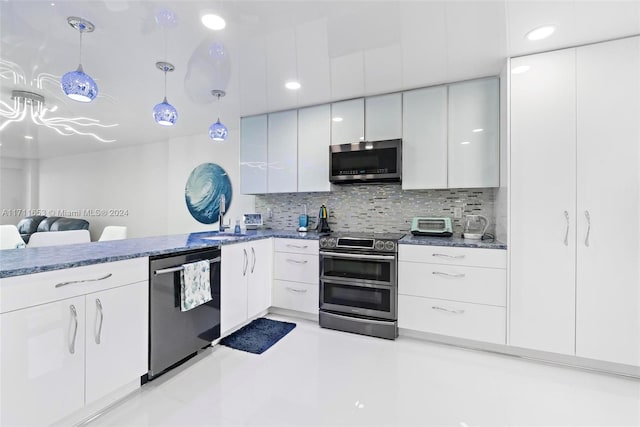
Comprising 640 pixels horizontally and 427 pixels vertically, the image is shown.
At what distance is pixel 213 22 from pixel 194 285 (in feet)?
5.84

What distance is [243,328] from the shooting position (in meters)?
2.71

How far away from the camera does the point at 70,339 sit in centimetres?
131

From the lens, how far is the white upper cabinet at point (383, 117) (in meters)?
2.83

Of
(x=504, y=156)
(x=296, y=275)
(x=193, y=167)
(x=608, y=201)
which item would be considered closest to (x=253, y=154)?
(x=193, y=167)

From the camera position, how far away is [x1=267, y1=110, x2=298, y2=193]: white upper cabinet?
333 cm

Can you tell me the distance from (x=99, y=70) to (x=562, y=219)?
3.96m

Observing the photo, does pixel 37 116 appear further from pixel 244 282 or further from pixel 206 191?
pixel 244 282

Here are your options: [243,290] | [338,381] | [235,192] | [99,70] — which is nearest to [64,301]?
[243,290]

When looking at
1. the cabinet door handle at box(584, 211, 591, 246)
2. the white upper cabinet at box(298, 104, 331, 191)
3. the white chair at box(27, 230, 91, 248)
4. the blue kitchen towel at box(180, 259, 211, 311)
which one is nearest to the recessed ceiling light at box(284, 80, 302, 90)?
the white upper cabinet at box(298, 104, 331, 191)

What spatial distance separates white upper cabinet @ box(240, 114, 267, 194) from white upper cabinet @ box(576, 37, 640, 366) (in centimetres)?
302

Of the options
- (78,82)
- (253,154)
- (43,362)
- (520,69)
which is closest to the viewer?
(43,362)

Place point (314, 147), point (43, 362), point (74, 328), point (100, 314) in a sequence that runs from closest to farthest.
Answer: point (43, 362), point (74, 328), point (100, 314), point (314, 147)

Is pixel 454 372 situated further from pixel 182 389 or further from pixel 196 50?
pixel 196 50

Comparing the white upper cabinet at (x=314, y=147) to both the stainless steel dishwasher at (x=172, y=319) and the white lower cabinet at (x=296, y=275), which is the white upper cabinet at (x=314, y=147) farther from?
the stainless steel dishwasher at (x=172, y=319)
